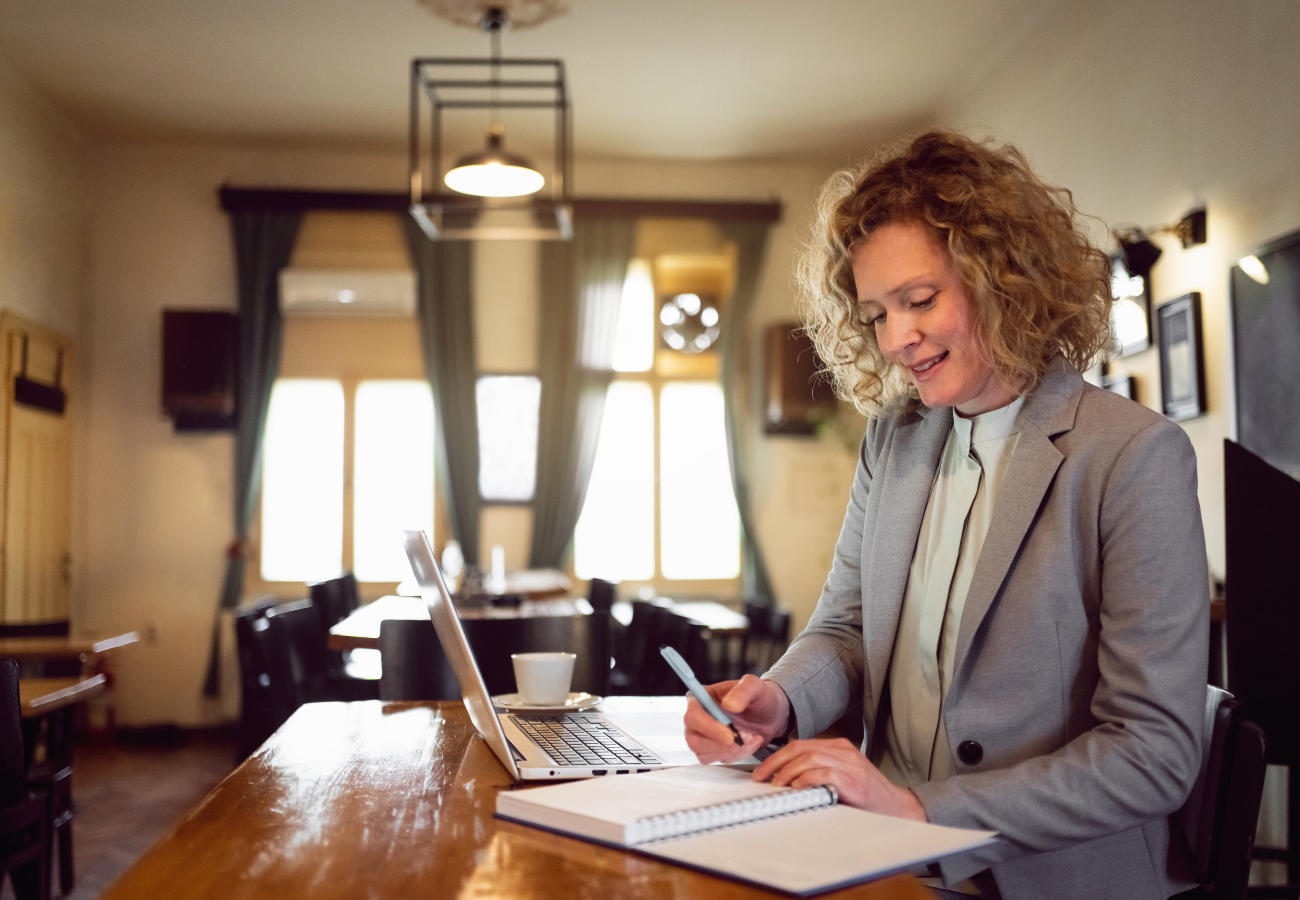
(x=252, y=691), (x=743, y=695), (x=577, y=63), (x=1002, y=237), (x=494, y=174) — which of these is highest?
(x=577, y=63)

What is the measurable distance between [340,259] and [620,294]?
1.90m

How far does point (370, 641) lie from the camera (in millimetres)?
3225

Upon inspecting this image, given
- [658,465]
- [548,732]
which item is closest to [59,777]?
[548,732]

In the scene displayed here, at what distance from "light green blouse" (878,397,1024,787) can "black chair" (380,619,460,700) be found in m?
1.06

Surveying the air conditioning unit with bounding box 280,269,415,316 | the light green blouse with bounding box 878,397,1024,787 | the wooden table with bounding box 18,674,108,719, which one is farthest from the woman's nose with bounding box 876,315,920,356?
the air conditioning unit with bounding box 280,269,415,316

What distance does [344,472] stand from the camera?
23.4 ft

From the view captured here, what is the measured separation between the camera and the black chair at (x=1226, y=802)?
47.8 inches

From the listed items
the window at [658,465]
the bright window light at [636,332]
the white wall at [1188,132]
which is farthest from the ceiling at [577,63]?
the window at [658,465]

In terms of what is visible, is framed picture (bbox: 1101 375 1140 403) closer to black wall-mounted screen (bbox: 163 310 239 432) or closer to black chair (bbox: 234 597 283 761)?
black chair (bbox: 234 597 283 761)

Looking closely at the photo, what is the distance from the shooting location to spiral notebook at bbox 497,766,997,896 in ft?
2.89

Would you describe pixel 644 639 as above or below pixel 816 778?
below

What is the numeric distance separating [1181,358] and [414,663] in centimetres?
318

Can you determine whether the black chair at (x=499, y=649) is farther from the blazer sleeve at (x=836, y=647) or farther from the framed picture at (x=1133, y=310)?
the framed picture at (x=1133, y=310)

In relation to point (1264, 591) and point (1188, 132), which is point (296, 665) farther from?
point (1188, 132)
